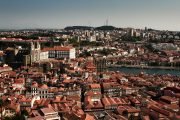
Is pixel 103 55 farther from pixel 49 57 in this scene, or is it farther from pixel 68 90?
pixel 68 90

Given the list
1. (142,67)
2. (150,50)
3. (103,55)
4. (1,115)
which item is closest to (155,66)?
(142,67)

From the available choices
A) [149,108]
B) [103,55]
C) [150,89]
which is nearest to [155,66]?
[103,55]

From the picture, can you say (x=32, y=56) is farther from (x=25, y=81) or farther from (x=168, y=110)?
(x=168, y=110)

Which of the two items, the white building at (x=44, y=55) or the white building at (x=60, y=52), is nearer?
the white building at (x=44, y=55)

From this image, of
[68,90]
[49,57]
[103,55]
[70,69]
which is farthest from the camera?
[103,55]

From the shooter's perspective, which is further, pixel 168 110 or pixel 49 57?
pixel 49 57

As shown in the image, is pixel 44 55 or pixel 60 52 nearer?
pixel 44 55

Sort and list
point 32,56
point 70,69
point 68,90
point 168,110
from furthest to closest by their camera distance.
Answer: point 32,56, point 70,69, point 68,90, point 168,110

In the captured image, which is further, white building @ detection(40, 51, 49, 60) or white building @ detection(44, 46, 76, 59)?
white building @ detection(44, 46, 76, 59)

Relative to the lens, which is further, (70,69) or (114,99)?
(70,69)
